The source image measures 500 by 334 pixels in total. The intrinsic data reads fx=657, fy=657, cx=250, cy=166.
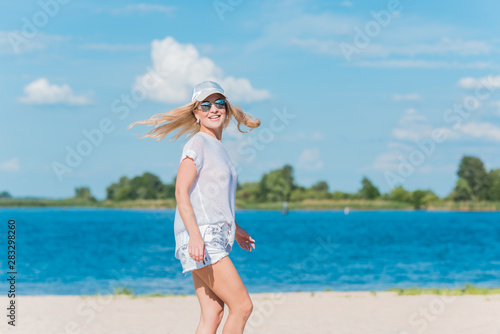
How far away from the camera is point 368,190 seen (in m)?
107

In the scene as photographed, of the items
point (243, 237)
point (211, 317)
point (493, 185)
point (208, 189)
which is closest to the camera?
point (208, 189)

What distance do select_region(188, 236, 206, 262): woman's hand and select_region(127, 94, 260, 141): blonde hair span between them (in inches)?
35.5

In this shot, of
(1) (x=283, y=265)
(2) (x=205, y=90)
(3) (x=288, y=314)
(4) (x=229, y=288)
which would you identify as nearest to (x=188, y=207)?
(4) (x=229, y=288)

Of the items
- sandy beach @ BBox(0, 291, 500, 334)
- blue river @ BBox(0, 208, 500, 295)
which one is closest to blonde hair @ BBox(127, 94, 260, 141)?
sandy beach @ BBox(0, 291, 500, 334)

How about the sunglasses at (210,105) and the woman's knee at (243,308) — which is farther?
the sunglasses at (210,105)

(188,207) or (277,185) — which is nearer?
(188,207)

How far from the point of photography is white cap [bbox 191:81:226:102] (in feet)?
Result: 14.4

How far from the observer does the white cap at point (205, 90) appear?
4391 millimetres

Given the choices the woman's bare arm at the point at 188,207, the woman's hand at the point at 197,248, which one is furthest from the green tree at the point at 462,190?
the woman's hand at the point at 197,248

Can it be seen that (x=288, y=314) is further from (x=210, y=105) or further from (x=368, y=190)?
(x=368, y=190)

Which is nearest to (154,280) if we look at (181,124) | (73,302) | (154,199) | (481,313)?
(73,302)

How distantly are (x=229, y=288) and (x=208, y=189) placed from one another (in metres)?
0.64

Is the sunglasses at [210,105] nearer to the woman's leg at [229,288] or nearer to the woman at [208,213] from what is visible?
the woman at [208,213]

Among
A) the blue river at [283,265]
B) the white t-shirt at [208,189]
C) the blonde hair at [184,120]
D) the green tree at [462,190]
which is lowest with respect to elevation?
the blue river at [283,265]
